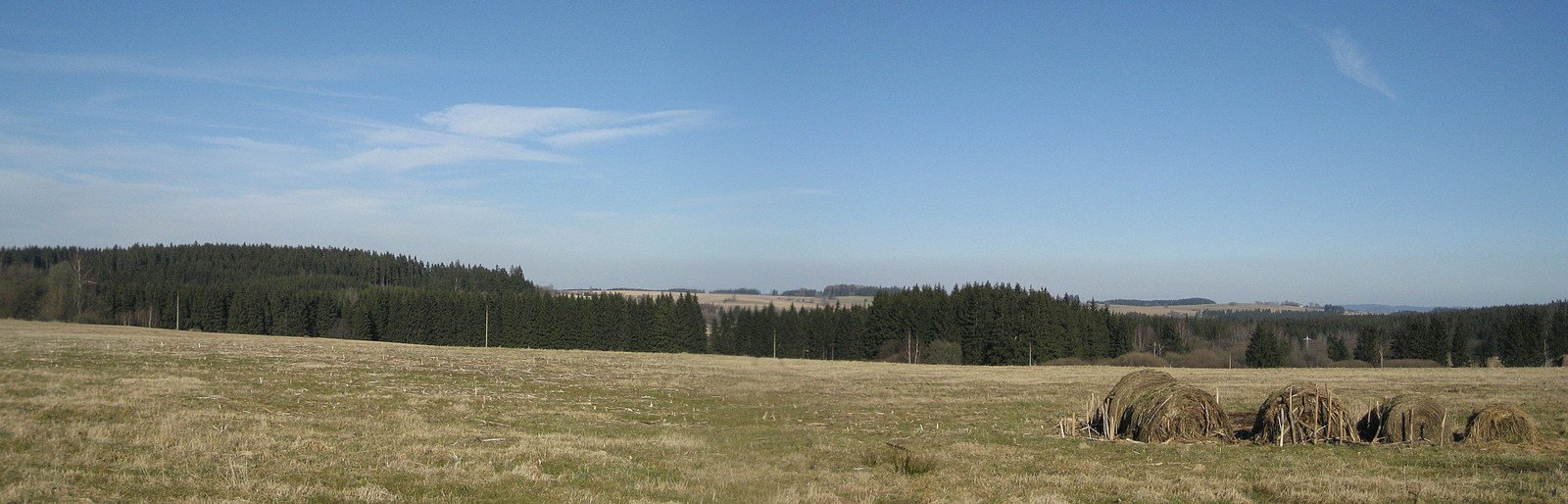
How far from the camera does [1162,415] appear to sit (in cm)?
1803

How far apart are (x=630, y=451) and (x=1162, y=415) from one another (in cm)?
1104

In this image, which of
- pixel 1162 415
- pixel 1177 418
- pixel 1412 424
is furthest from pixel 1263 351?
pixel 1162 415

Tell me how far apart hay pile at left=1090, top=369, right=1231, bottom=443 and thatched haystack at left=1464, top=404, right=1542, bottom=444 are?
454 cm

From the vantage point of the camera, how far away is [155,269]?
157125mm

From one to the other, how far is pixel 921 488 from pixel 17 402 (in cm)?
1648

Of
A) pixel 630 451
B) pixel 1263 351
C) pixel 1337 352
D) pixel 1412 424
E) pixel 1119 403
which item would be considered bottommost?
pixel 1337 352

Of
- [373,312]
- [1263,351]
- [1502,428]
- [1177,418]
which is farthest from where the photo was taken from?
[373,312]

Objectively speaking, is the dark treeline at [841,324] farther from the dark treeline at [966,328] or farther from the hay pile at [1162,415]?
the hay pile at [1162,415]

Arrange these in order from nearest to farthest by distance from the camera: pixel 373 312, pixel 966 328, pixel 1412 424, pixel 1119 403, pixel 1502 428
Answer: pixel 1502 428 → pixel 1412 424 → pixel 1119 403 → pixel 966 328 → pixel 373 312

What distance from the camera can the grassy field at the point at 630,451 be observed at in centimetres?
496

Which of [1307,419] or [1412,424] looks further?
[1307,419]

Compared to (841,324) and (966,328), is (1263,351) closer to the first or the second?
(966,328)

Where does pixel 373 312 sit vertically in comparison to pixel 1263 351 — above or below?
above

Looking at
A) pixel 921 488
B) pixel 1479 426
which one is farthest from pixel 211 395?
pixel 1479 426
